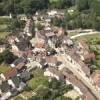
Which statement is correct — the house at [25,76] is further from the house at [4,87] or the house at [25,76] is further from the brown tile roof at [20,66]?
the house at [4,87]

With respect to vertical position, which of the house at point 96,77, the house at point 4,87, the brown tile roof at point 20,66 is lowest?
the house at point 96,77

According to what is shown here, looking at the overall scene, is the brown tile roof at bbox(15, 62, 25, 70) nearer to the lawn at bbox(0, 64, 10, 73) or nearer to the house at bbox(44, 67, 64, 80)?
the lawn at bbox(0, 64, 10, 73)

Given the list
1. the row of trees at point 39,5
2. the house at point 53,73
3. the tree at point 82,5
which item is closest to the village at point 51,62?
the house at point 53,73

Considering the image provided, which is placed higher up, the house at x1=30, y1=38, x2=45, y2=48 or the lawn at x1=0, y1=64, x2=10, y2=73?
the house at x1=30, y1=38, x2=45, y2=48

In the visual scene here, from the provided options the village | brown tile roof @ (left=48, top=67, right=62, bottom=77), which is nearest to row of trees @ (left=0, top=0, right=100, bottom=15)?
the village

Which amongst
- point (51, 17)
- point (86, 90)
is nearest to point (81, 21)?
point (51, 17)

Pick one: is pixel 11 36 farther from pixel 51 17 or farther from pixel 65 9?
pixel 65 9
